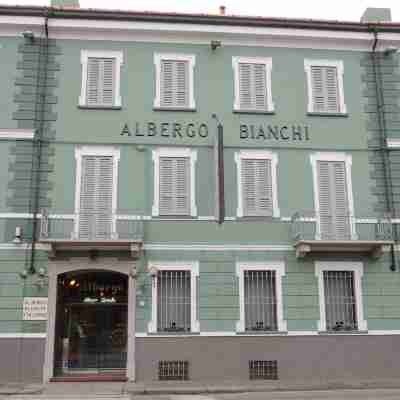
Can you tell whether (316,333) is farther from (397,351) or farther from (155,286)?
(155,286)

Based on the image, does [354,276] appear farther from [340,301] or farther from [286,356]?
[286,356]

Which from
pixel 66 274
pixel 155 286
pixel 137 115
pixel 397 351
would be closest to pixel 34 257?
pixel 66 274

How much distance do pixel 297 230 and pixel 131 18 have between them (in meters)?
8.73

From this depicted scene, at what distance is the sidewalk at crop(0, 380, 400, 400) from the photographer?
15.8 meters

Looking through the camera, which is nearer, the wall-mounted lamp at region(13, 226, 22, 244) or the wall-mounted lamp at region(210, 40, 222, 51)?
the wall-mounted lamp at region(13, 226, 22, 244)

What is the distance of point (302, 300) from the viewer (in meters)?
18.6

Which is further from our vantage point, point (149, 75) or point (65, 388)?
point (149, 75)

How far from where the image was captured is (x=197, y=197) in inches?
747

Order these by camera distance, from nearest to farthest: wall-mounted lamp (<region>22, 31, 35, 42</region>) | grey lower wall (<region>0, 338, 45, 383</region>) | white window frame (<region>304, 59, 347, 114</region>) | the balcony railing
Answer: grey lower wall (<region>0, 338, 45, 383</region>)
the balcony railing
wall-mounted lamp (<region>22, 31, 35, 42</region>)
white window frame (<region>304, 59, 347, 114</region>)

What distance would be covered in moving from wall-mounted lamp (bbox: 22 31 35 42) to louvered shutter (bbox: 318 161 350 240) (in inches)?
400

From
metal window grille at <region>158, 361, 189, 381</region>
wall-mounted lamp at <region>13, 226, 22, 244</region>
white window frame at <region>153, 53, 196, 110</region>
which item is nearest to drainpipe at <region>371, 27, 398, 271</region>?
white window frame at <region>153, 53, 196, 110</region>

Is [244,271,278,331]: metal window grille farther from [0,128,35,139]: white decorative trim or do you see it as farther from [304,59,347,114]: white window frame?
[0,128,35,139]: white decorative trim

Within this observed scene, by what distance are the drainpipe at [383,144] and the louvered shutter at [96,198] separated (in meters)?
8.86

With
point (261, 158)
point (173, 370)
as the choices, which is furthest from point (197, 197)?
point (173, 370)
